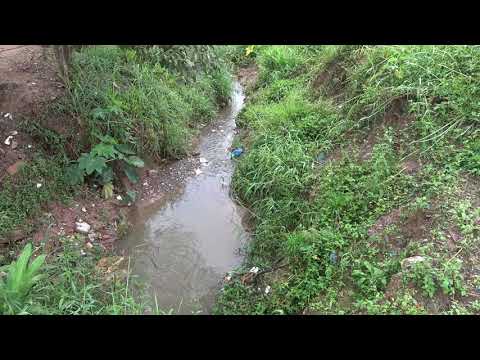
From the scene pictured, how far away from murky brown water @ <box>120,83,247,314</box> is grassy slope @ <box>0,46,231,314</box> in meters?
0.41

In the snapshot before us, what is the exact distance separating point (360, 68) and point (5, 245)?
4.73 metres

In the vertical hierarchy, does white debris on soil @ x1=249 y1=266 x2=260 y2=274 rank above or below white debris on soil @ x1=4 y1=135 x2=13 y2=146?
below

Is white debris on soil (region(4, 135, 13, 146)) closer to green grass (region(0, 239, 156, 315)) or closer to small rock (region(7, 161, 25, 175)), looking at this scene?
small rock (region(7, 161, 25, 175))

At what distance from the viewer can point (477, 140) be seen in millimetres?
3840

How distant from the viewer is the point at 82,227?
15.4 feet

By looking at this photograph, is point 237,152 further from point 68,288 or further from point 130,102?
point 68,288

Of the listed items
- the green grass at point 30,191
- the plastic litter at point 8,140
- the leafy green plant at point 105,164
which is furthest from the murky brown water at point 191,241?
the plastic litter at point 8,140

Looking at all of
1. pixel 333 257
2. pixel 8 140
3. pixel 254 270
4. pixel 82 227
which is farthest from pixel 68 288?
pixel 333 257

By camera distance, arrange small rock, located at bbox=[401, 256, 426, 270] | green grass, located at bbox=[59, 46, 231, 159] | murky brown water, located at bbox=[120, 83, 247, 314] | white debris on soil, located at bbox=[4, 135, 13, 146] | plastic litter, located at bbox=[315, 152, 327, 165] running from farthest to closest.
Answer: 1. green grass, located at bbox=[59, 46, 231, 159]
2. plastic litter, located at bbox=[315, 152, 327, 165]
3. white debris on soil, located at bbox=[4, 135, 13, 146]
4. murky brown water, located at bbox=[120, 83, 247, 314]
5. small rock, located at bbox=[401, 256, 426, 270]

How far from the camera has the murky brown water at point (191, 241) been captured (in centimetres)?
428

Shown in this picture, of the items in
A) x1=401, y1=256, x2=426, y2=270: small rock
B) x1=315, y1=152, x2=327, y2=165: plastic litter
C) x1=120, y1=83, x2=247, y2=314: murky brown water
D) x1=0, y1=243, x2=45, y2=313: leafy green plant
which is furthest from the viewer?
x1=315, y1=152, x2=327, y2=165: plastic litter

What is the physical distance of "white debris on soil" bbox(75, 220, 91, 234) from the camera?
4660mm

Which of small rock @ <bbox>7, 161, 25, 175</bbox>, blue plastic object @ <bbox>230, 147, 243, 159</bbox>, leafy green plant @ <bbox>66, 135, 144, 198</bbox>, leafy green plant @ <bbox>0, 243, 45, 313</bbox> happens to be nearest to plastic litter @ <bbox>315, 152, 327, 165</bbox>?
blue plastic object @ <bbox>230, 147, 243, 159</bbox>

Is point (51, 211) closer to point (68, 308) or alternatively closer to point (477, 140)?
point (68, 308)
